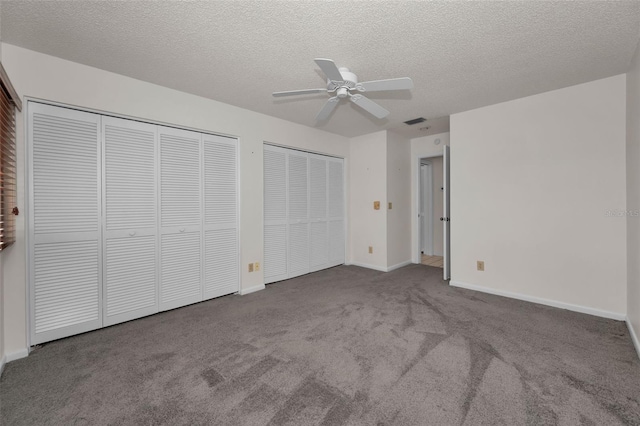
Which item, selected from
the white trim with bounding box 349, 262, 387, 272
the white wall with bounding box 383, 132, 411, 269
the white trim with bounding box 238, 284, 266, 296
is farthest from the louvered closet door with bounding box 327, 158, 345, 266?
the white trim with bounding box 238, 284, 266, 296

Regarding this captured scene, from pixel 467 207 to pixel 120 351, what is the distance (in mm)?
4207

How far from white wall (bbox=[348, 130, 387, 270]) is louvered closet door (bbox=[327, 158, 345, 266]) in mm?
215

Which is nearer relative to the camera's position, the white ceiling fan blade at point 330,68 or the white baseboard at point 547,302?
the white ceiling fan blade at point 330,68

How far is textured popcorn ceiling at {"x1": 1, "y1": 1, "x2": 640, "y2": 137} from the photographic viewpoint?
5.83 feet

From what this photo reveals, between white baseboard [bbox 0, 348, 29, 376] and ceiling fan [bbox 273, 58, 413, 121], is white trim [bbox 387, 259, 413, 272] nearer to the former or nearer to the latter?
ceiling fan [bbox 273, 58, 413, 121]

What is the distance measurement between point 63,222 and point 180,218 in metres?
0.98

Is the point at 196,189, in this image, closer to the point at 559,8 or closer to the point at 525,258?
the point at 559,8

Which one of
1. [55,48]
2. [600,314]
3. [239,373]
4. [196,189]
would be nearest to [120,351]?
[239,373]

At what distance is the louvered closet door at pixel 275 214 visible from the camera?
3.97 metres

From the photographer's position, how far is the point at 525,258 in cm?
328

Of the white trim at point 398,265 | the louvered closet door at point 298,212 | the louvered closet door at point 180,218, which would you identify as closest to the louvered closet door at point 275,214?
the louvered closet door at point 298,212

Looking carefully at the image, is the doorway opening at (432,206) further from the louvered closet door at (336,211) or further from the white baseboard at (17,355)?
the white baseboard at (17,355)

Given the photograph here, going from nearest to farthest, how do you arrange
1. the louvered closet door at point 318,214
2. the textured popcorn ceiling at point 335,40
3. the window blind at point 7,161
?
the textured popcorn ceiling at point 335,40
the window blind at point 7,161
the louvered closet door at point 318,214

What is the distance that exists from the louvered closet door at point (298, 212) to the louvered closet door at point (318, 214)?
94 mm
